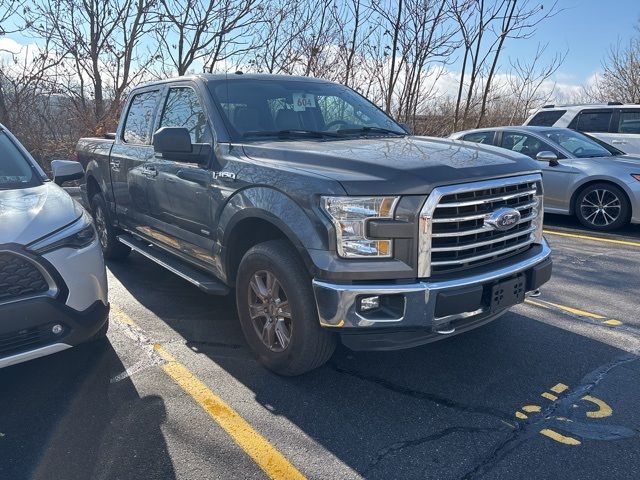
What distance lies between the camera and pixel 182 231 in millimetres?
4242

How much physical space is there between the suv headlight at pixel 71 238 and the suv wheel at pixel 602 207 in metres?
7.11

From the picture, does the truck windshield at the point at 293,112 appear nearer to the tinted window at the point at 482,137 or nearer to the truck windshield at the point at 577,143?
the tinted window at the point at 482,137

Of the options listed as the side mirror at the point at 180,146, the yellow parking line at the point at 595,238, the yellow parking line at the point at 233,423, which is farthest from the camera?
the yellow parking line at the point at 595,238

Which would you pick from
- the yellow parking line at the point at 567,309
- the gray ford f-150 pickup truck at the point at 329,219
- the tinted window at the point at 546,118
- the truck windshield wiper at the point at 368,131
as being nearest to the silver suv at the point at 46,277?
the gray ford f-150 pickup truck at the point at 329,219

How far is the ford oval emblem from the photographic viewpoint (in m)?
3.02

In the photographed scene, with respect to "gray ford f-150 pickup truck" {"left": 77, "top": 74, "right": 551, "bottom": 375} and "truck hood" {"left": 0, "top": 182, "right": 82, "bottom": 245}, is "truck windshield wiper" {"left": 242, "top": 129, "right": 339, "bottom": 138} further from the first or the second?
"truck hood" {"left": 0, "top": 182, "right": 82, "bottom": 245}

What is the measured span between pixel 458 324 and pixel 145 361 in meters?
2.15

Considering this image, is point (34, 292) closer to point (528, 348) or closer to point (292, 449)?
point (292, 449)

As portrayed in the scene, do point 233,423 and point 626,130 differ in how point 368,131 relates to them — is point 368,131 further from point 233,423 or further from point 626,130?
point 626,130

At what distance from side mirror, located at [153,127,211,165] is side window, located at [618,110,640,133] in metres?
9.23

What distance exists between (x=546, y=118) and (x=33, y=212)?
10.1m

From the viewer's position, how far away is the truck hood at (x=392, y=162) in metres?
2.78

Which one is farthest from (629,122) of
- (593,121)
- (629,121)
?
(593,121)

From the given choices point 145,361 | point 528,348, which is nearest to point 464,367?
point 528,348
